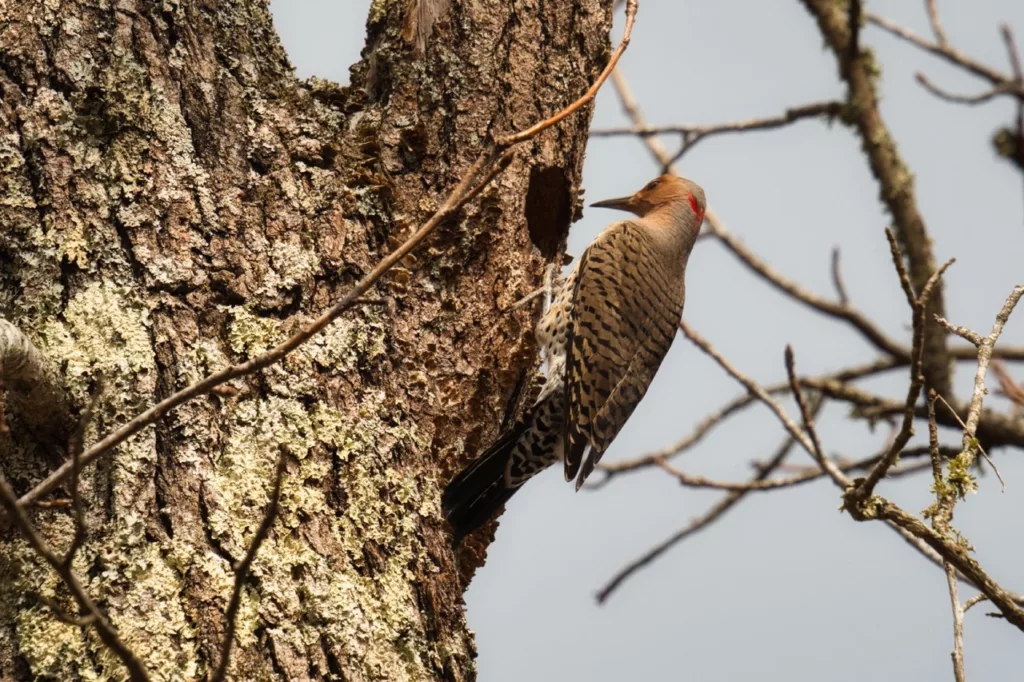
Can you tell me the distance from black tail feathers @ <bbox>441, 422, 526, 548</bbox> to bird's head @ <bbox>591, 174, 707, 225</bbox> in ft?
7.10

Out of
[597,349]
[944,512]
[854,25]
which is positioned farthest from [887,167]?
[944,512]

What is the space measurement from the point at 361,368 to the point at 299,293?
22cm

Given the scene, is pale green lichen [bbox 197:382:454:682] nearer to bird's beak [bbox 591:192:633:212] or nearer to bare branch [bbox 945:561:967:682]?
bare branch [bbox 945:561:967:682]

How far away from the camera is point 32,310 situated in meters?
2.37

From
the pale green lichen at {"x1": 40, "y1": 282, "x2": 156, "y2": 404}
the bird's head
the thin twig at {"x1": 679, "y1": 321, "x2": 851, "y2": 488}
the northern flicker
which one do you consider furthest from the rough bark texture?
the bird's head

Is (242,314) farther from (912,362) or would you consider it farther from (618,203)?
(618,203)

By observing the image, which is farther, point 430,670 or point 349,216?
point 349,216

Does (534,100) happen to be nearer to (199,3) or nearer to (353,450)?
(199,3)

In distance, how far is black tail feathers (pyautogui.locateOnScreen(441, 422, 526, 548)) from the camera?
10.4ft

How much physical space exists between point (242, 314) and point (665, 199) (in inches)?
125

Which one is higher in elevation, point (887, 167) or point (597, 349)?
point (887, 167)

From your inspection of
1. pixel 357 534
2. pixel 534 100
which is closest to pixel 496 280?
pixel 534 100

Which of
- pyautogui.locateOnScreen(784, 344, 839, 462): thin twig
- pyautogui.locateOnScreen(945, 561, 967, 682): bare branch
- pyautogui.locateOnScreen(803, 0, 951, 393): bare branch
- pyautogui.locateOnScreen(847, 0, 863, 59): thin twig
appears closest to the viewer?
pyautogui.locateOnScreen(945, 561, 967, 682): bare branch

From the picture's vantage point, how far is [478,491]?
3262 mm
